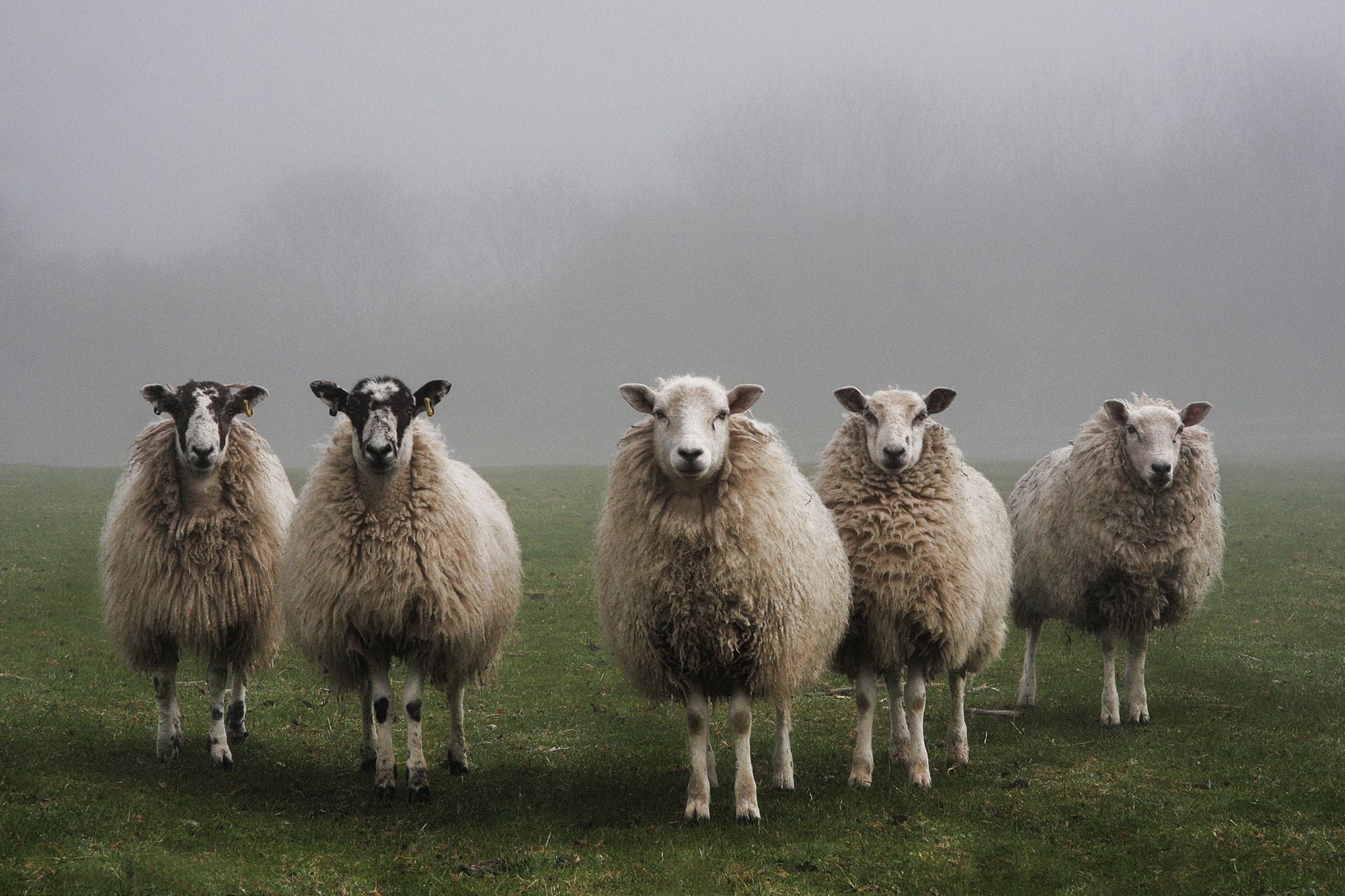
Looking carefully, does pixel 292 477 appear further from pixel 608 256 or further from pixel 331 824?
pixel 608 256

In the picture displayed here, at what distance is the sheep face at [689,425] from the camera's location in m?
7.95

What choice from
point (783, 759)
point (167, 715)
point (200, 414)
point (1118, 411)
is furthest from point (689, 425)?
point (1118, 411)

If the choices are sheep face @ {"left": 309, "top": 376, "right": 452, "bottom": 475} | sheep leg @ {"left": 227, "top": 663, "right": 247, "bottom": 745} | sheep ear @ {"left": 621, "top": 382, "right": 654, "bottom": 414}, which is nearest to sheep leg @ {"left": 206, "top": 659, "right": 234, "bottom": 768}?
sheep leg @ {"left": 227, "top": 663, "right": 247, "bottom": 745}

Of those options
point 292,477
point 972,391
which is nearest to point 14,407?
point 292,477

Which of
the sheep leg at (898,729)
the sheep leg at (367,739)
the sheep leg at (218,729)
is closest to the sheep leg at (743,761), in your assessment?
the sheep leg at (898,729)

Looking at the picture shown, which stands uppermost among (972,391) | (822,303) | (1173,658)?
(822,303)

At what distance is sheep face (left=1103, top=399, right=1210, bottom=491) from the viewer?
11.2 m

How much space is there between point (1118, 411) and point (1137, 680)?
2958 mm

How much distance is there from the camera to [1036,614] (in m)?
13.0

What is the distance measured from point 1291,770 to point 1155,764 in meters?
1.07

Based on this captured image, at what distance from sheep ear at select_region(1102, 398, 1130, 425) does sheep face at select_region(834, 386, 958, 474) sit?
9.73 ft

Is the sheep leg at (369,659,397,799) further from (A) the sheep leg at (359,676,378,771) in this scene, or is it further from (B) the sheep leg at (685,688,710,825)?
(B) the sheep leg at (685,688,710,825)

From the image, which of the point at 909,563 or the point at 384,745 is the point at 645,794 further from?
the point at 909,563

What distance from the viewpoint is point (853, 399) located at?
33.0 feet
